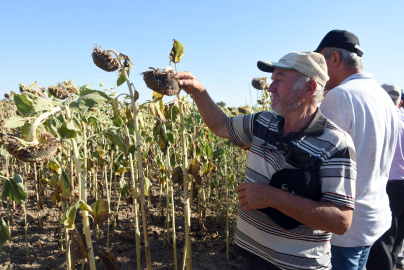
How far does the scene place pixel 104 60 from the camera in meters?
1.85

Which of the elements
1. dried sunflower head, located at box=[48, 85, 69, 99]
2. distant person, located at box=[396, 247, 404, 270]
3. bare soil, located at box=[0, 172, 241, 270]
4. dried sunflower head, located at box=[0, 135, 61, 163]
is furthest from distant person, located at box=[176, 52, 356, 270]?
distant person, located at box=[396, 247, 404, 270]

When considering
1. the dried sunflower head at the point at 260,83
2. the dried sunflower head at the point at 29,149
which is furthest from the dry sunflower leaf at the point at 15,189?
the dried sunflower head at the point at 260,83

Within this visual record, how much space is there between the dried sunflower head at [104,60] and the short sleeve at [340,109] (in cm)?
149

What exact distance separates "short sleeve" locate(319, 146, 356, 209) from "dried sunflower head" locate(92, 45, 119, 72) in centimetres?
146

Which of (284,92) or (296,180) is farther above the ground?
(284,92)

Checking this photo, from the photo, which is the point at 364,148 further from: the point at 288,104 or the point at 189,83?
the point at 189,83

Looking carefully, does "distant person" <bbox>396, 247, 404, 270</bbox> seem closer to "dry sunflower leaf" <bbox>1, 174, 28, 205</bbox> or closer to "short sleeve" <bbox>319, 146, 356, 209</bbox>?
"short sleeve" <bbox>319, 146, 356, 209</bbox>

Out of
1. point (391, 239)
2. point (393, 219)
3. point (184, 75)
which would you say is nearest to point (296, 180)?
point (184, 75)

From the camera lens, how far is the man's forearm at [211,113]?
7.09 feet

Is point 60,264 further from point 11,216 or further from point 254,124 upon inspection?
point 254,124

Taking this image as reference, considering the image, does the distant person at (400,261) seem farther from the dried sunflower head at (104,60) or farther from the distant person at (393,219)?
the dried sunflower head at (104,60)

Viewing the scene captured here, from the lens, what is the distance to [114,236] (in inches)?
165

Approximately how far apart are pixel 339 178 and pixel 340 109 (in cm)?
61

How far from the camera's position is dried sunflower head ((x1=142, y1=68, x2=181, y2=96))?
1.78m
